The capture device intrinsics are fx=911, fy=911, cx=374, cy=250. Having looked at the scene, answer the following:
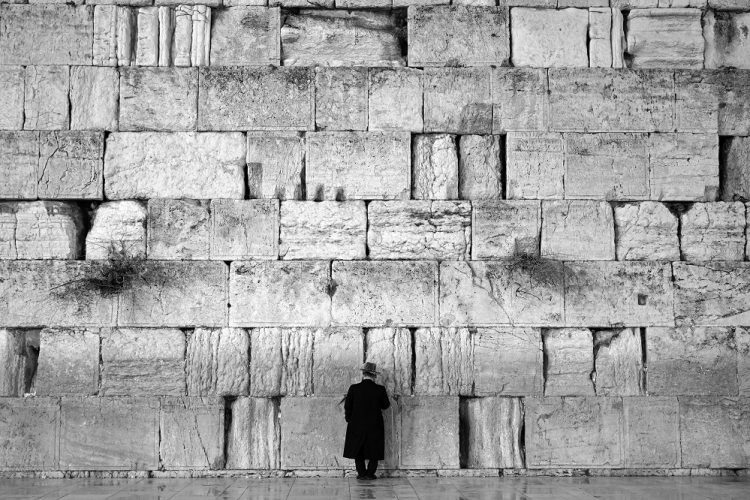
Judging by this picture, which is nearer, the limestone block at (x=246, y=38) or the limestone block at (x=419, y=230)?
the limestone block at (x=419, y=230)

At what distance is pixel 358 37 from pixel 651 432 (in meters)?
5.16

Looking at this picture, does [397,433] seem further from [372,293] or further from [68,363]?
[68,363]

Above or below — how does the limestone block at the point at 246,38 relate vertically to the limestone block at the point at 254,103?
above

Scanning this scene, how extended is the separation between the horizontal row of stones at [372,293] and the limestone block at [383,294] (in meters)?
0.01

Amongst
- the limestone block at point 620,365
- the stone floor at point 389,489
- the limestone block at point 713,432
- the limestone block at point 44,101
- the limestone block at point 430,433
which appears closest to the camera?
the stone floor at point 389,489

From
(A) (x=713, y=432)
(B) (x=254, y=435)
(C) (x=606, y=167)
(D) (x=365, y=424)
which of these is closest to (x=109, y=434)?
(B) (x=254, y=435)

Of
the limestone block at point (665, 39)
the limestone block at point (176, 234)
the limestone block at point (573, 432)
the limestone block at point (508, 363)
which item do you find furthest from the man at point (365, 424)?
the limestone block at point (665, 39)

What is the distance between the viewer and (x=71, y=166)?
9.55 m

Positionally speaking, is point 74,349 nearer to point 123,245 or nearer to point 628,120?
point 123,245

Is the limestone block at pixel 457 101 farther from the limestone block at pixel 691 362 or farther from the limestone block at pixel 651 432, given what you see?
the limestone block at pixel 651 432

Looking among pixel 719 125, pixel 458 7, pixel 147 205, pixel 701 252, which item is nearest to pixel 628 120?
pixel 719 125

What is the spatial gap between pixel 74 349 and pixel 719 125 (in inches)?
284

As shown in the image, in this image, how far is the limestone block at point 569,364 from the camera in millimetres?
9391

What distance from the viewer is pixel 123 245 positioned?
9469 millimetres
